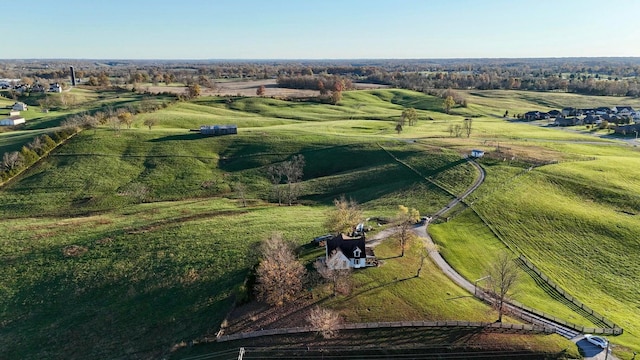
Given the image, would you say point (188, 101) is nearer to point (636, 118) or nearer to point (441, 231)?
point (441, 231)

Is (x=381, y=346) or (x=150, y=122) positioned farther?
(x=150, y=122)

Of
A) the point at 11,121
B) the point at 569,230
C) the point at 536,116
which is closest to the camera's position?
the point at 569,230

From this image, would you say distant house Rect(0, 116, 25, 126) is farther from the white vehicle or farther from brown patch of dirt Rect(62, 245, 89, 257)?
the white vehicle

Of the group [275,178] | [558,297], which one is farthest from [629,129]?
[275,178]

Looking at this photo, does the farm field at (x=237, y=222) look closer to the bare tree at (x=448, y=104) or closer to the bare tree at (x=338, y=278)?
the bare tree at (x=338, y=278)

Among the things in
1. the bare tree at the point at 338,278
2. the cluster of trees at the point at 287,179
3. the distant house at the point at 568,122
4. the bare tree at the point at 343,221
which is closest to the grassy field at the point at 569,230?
the bare tree at the point at 343,221

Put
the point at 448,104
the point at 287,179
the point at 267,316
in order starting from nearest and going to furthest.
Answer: the point at 267,316 < the point at 287,179 < the point at 448,104

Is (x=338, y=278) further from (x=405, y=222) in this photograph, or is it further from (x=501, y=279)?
(x=501, y=279)
